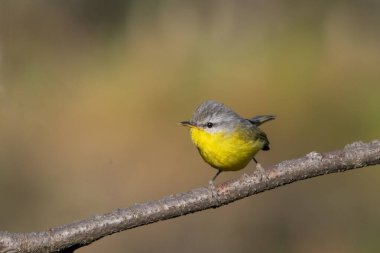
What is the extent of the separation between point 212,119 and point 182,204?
234 centimetres

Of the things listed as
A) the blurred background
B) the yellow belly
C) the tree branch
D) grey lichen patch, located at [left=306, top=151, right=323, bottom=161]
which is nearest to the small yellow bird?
the yellow belly

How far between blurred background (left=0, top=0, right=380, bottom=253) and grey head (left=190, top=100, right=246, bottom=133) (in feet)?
14.9

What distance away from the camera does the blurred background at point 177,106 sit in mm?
11391

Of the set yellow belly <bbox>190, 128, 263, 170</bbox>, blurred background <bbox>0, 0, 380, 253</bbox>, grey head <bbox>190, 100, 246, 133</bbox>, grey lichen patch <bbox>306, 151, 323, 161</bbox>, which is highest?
grey lichen patch <bbox>306, 151, 323, 161</bbox>

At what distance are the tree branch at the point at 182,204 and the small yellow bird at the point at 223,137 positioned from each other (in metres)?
1.61

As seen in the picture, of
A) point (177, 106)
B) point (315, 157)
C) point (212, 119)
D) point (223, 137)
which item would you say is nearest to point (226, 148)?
point (223, 137)

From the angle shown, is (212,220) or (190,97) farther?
(190,97)

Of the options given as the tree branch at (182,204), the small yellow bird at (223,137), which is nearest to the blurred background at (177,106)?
the small yellow bird at (223,137)

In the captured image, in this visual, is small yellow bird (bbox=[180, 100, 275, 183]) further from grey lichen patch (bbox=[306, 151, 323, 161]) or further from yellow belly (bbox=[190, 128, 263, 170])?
grey lichen patch (bbox=[306, 151, 323, 161])

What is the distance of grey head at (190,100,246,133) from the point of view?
6262 millimetres

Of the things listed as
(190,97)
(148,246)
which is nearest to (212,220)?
(148,246)

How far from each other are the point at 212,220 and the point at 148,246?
44.0 inches

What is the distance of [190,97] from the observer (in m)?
14.2

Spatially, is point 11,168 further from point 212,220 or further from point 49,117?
point 212,220
